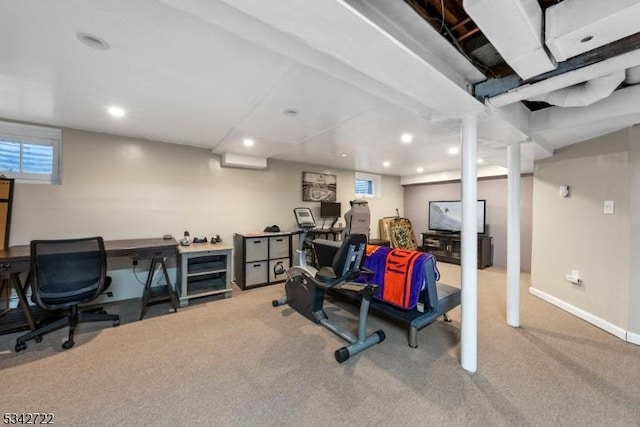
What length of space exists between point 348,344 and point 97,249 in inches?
107

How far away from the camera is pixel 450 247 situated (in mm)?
5895

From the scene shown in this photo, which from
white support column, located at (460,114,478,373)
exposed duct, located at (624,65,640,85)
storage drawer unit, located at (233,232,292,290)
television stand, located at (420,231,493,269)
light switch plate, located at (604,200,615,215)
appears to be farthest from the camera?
television stand, located at (420,231,493,269)

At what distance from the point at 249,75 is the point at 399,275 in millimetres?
2203

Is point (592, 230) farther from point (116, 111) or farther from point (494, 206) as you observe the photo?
point (116, 111)

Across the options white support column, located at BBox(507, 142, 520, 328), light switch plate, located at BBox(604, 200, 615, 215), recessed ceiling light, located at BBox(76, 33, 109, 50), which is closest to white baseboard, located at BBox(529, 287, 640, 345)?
white support column, located at BBox(507, 142, 520, 328)

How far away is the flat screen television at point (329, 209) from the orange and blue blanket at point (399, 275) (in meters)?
2.76

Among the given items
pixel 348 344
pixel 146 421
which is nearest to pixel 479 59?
pixel 348 344

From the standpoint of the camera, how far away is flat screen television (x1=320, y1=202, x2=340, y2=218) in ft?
17.9

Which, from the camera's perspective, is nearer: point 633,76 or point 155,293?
point 633,76

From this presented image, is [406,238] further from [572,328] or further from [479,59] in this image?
[479,59]

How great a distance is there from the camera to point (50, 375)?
1901 millimetres

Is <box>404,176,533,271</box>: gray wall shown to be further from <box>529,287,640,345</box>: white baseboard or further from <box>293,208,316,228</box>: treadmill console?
<box>293,208,316,228</box>: treadmill console

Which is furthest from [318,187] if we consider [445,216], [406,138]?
[445,216]

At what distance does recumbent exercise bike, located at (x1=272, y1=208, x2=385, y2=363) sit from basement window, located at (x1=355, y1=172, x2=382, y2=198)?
3.59m
